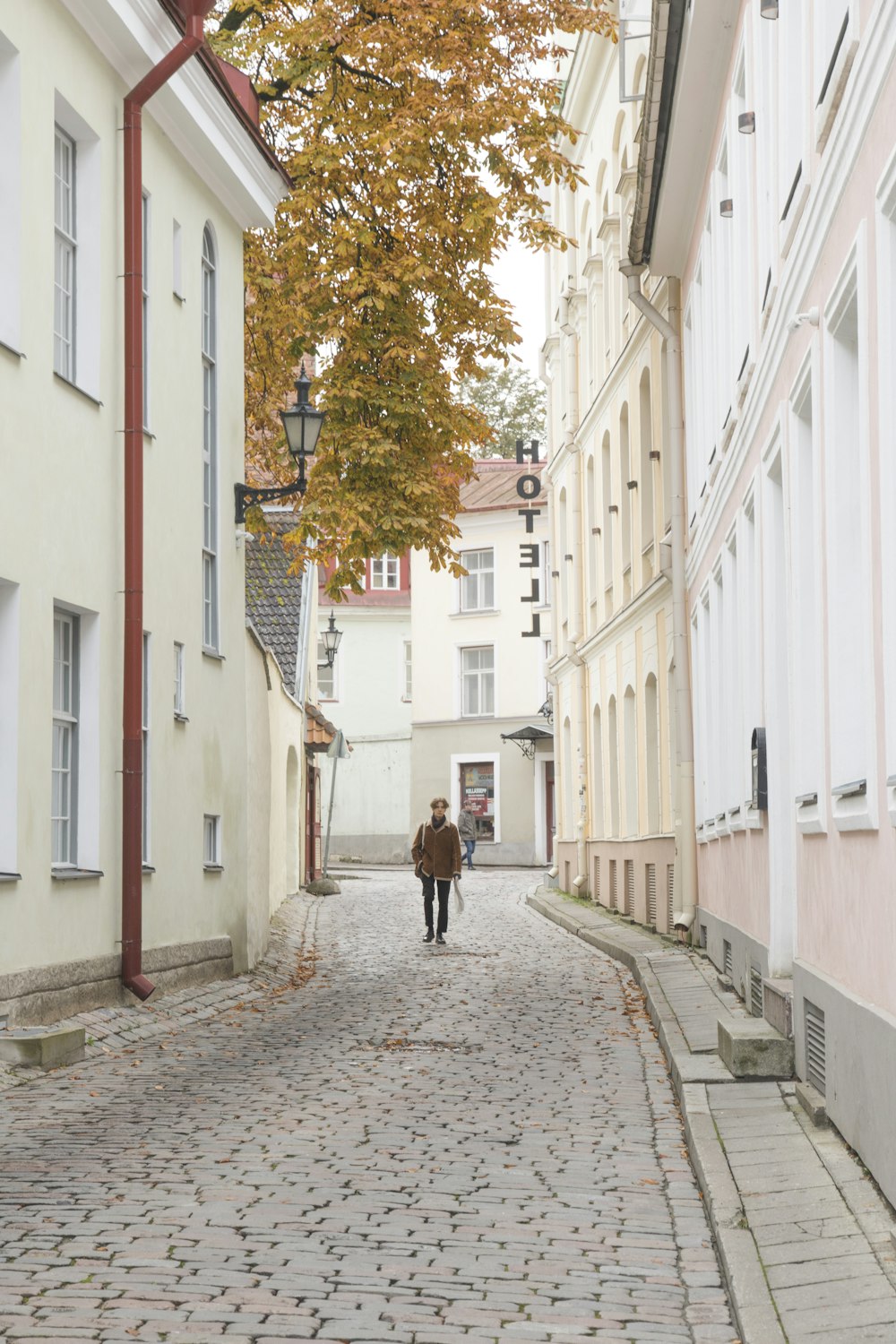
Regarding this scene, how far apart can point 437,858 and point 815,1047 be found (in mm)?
13676

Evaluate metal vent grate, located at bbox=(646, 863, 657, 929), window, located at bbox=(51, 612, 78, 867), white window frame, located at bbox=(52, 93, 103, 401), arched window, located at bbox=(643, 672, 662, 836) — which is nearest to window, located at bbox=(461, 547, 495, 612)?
arched window, located at bbox=(643, 672, 662, 836)

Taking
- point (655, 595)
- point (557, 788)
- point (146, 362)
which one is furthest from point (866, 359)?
point (557, 788)

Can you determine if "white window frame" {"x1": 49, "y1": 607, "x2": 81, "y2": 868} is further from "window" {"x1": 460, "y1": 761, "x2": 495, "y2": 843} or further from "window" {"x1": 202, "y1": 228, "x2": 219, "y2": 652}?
"window" {"x1": 460, "y1": 761, "x2": 495, "y2": 843}

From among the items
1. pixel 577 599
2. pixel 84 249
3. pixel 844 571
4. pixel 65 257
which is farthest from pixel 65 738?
pixel 577 599

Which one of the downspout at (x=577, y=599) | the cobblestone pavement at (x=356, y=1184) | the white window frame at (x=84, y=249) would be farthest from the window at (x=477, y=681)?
the white window frame at (x=84, y=249)

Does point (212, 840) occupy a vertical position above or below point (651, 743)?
below

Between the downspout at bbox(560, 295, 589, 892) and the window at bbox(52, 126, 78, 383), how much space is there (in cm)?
1755

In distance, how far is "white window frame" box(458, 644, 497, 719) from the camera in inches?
2000

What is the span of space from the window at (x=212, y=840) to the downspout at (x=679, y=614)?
4808 mm

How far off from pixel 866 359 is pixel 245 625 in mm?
11659

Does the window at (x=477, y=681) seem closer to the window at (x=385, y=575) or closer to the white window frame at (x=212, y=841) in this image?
the window at (x=385, y=575)

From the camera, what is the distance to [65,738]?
12.8 meters

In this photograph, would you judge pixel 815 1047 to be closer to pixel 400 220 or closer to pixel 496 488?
pixel 400 220

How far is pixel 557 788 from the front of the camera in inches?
1384
